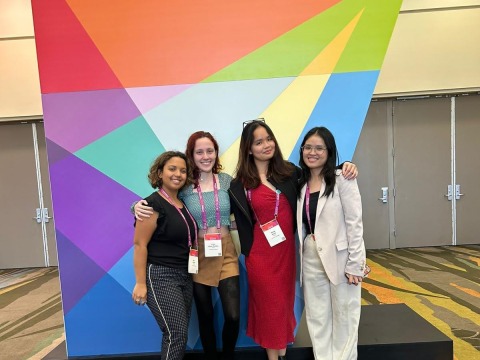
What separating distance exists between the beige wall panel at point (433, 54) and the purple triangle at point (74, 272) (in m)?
5.10

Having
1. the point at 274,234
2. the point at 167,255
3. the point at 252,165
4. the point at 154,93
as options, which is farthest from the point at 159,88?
the point at 274,234

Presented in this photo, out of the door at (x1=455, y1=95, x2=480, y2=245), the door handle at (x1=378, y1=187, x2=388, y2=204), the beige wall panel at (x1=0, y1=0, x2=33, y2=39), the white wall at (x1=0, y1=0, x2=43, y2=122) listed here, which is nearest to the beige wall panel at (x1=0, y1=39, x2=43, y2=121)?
the white wall at (x1=0, y1=0, x2=43, y2=122)

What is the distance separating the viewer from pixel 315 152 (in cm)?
183

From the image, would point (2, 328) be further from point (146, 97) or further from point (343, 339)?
point (343, 339)

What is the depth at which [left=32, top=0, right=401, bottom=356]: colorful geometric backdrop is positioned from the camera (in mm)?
2191

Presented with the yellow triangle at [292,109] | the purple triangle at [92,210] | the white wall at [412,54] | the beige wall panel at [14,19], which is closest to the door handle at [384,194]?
the white wall at [412,54]

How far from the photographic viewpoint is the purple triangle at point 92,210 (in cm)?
226

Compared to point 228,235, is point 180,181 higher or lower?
higher

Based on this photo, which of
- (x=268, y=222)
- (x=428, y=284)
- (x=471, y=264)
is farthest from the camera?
(x=471, y=264)

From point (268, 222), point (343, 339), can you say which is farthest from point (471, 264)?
point (268, 222)

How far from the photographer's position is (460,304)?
3.32m

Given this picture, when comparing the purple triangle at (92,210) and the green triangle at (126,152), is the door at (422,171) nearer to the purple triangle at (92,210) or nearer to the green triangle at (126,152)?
the green triangle at (126,152)

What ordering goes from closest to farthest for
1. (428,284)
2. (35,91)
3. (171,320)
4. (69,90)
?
→ (171,320)
(69,90)
(428,284)
(35,91)

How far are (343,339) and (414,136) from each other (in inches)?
192
